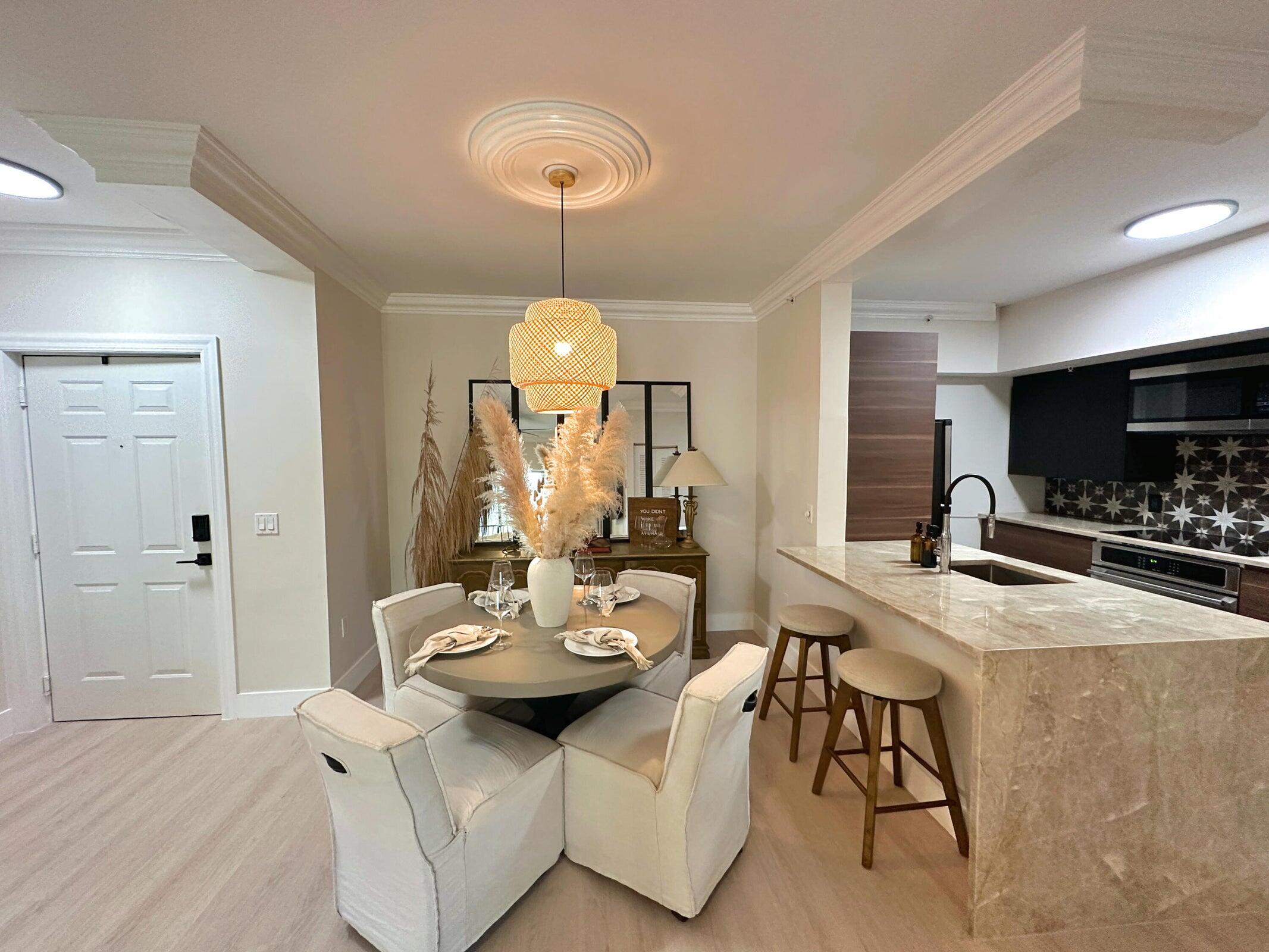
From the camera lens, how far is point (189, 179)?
182 cm

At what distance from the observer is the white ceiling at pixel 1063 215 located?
1.91m

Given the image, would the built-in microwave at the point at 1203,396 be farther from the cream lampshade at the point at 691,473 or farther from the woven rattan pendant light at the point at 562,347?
the woven rattan pendant light at the point at 562,347

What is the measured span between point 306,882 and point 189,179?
8.18ft

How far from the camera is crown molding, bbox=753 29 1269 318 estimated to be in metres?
1.41

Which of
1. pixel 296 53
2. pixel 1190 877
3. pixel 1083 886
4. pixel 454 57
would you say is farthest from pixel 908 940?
pixel 296 53

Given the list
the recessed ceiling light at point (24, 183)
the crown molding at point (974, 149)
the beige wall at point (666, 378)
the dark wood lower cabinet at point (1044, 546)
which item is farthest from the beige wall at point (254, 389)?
the dark wood lower cabinet at point (1044, 546)

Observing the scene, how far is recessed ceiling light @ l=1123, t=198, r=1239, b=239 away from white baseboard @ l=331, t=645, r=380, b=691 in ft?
15.0

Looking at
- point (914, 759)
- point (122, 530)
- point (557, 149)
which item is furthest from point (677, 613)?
point (122, 530)

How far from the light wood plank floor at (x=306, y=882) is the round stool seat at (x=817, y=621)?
24.9 inches

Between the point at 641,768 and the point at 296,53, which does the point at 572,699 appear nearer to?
the point at 641,768

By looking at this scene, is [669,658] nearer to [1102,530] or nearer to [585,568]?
[585,568]

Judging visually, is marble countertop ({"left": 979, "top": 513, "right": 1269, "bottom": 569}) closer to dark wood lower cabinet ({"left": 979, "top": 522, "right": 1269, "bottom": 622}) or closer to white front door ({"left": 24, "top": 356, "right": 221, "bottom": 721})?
dark wood lower cabinet ({"left": 979, "top": 522, "right": 1269, "bottom": 622})

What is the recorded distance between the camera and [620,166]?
197 cm

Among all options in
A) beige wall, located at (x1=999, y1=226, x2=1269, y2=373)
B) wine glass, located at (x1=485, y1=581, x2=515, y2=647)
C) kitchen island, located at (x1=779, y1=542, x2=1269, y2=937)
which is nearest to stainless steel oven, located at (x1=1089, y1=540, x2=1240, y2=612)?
beige wall, located at (x1=999, y1=226, x2=1269, y2=373)
